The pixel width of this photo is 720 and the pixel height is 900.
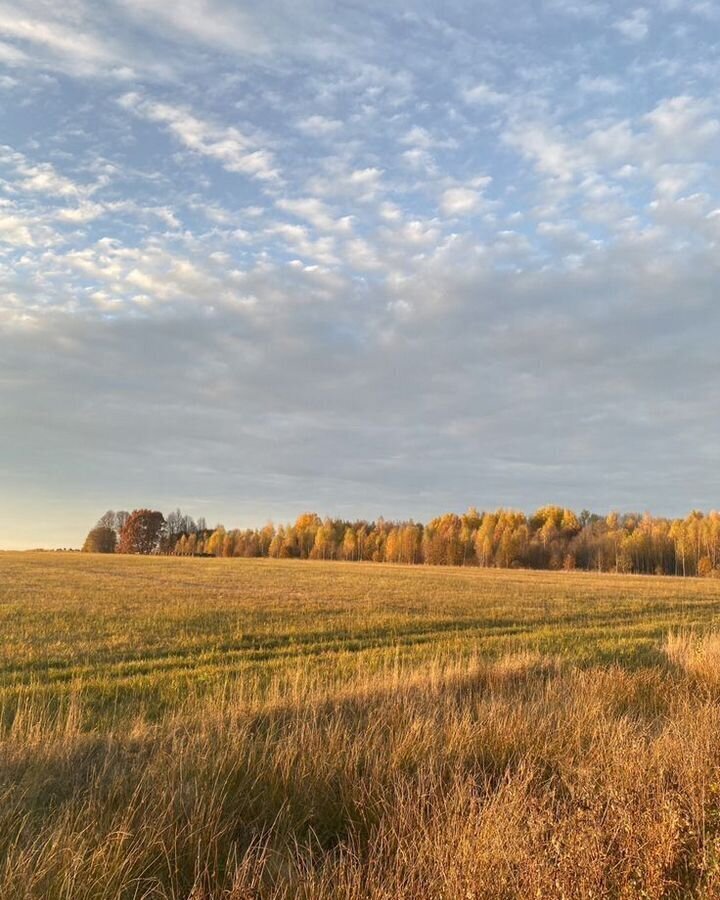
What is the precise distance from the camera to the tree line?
13150cm

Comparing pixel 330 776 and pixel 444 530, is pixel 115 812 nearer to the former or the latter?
pixel 330 776

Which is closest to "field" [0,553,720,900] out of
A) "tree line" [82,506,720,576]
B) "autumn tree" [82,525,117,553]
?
"tree line" [82,506,720,576]

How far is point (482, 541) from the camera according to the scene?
14250 centimetres

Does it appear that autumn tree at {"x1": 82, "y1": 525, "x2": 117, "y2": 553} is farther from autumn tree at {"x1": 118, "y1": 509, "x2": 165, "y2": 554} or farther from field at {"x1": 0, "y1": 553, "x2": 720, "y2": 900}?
field at {"x1": 0, "y1": 553, "x2": 720, "y2": 900}

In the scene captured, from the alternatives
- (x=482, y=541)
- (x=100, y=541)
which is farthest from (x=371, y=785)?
(x=100, y=541)

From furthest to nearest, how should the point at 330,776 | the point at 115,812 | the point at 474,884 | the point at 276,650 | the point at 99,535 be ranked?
the point at 99,535
the point at 276,650
the point at 330,776
the point at 115,812
the point at 474,884

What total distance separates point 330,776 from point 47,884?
→ 8.18 feet

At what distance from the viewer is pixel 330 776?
5680 mm

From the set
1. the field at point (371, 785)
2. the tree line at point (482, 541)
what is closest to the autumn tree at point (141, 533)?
the tree line at point (482, 541)

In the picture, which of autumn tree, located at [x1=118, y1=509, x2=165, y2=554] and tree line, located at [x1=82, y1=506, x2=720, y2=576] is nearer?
tree line, located at [x1=82, y1=506, x2=720, y2=576]

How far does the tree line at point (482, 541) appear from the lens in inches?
5177

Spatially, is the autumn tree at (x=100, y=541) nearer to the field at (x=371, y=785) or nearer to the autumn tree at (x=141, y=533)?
the autumn tree at (x=141, y=533)

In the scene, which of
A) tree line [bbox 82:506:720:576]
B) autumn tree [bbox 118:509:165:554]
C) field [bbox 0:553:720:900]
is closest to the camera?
field [bbox 0:553:720:900]

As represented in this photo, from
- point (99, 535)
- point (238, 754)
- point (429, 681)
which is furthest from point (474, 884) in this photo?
point (99, 535)
